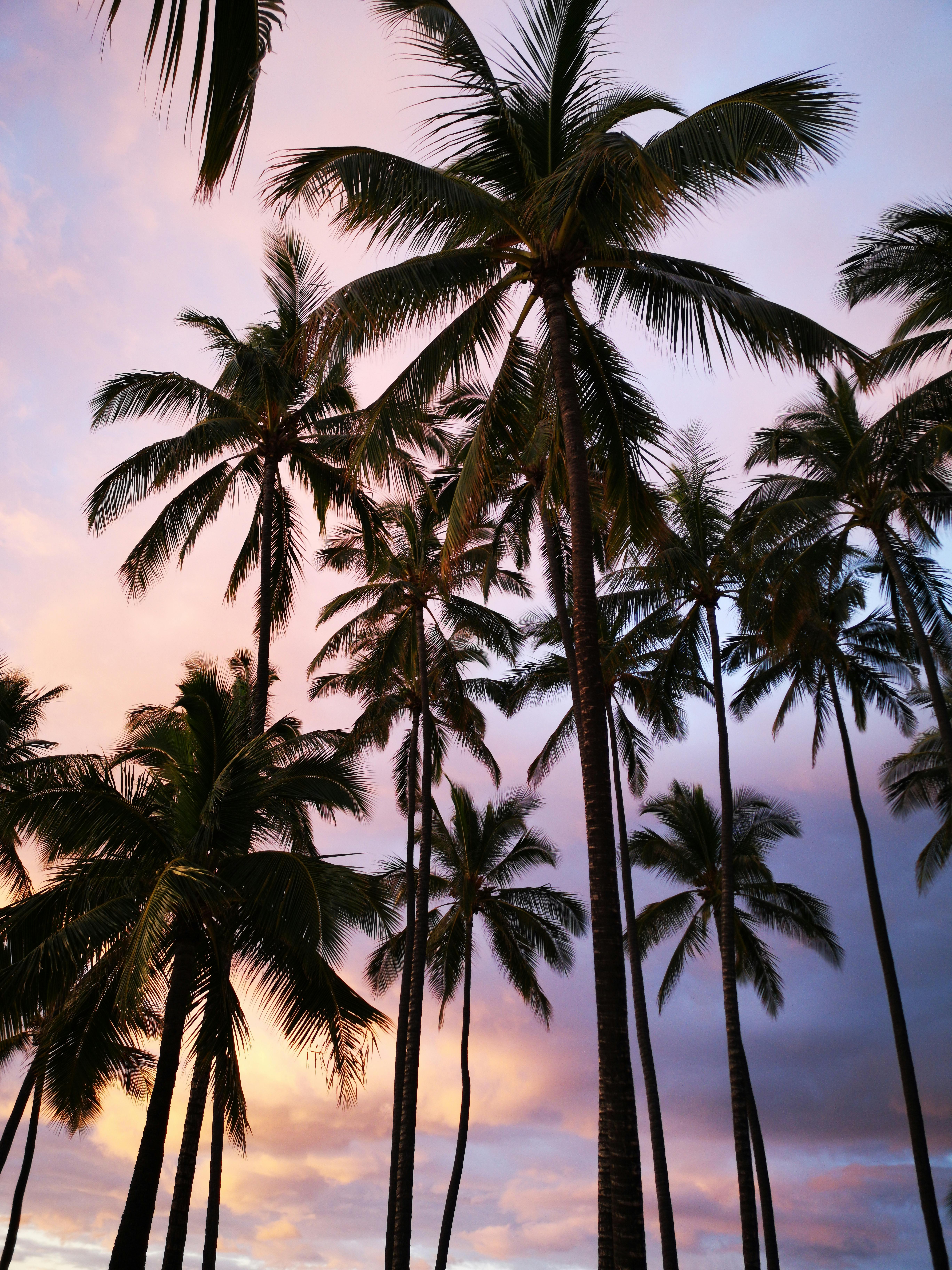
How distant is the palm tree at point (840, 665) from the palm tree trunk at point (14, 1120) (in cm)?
1778

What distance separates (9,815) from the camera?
438 inches

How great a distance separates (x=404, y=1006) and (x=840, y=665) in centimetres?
1328

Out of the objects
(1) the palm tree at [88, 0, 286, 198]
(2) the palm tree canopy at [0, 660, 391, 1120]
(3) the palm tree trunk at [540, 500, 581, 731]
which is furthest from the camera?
(3) the palm tree trunk at [540, 500, 581, 731]

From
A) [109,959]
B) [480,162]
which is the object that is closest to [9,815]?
[109,959]

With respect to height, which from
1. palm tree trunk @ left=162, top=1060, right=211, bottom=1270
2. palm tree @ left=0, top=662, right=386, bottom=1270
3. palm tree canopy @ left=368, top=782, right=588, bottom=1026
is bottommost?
palm tree trunk @ left=162, top=1060, right=211, bottom=1270

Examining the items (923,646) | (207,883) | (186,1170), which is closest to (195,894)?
(207,883)

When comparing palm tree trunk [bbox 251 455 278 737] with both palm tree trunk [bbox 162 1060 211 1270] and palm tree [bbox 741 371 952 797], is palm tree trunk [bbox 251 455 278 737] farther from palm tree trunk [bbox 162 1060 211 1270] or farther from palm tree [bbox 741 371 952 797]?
palm tree [bbox 741 371 952 797]

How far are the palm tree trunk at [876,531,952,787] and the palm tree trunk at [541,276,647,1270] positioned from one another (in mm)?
9292

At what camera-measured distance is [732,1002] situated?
1908cm

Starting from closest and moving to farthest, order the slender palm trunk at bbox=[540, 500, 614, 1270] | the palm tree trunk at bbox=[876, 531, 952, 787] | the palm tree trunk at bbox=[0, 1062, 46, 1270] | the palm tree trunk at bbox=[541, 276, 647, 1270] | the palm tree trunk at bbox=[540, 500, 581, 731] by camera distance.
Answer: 1. the palm tree trunk at bbox=[541, 276, 647, 1270]
2. the slender palm trunk at bbox=[540, 500, 614, 1270]
3. the palm tree trunk at bbox=[876, 531, 952, 787]
4. the palm tree trunk at bbox=[540, 500, 581, 731]
5. the palm tree trunk at bbox=[0, 1062, 46, 1270]

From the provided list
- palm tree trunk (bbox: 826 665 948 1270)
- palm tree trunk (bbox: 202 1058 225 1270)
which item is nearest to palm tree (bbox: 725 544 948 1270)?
palm tree trunk (bbox: 826 665 948 1270)

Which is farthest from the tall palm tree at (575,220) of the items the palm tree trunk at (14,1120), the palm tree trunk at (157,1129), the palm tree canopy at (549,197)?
the palm tree trunk at (14,1120)

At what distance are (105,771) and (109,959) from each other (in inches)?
88.0

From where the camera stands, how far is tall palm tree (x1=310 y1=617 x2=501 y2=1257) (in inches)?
870
